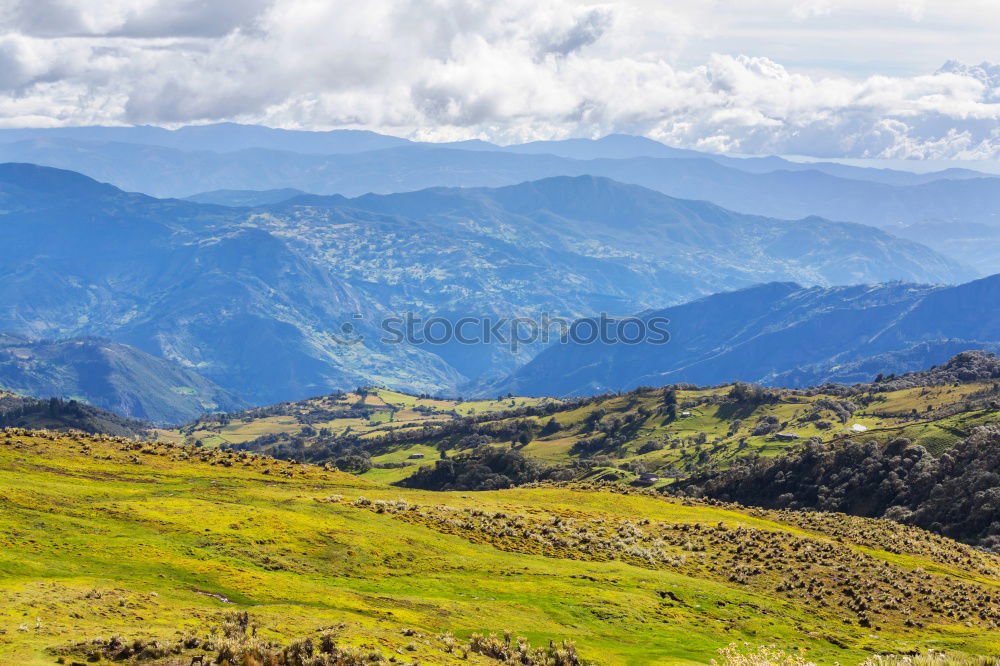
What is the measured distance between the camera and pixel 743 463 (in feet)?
553

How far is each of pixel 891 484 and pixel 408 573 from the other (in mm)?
92951

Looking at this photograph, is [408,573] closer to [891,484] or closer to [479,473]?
[891,484]

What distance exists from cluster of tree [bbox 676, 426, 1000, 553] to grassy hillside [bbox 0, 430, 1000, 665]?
30.0 m

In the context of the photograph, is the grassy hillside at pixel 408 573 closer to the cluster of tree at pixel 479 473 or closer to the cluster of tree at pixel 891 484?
the cluster of tree at pixel 891 484

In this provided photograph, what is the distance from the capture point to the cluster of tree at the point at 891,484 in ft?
329

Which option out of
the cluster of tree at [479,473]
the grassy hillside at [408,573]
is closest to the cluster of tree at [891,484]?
the cluster of tree at [479,473]

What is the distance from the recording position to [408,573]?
4347 cm

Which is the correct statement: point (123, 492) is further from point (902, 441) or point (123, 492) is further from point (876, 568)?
point (902, 441)

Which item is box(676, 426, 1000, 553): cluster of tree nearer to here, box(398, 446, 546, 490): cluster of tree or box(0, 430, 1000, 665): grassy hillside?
box(398, 446, 546, 490): cluster of tree

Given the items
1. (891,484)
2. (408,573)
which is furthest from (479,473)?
(408,573)

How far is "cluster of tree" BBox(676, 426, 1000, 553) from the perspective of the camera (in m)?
100

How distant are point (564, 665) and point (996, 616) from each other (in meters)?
32.6

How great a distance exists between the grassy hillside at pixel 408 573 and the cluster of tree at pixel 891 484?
30.0 meters

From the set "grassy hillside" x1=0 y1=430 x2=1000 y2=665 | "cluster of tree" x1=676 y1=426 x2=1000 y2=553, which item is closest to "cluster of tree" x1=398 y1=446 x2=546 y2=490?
"cluster of tree" x1=676 y1=426 x2=1000 y2=553
